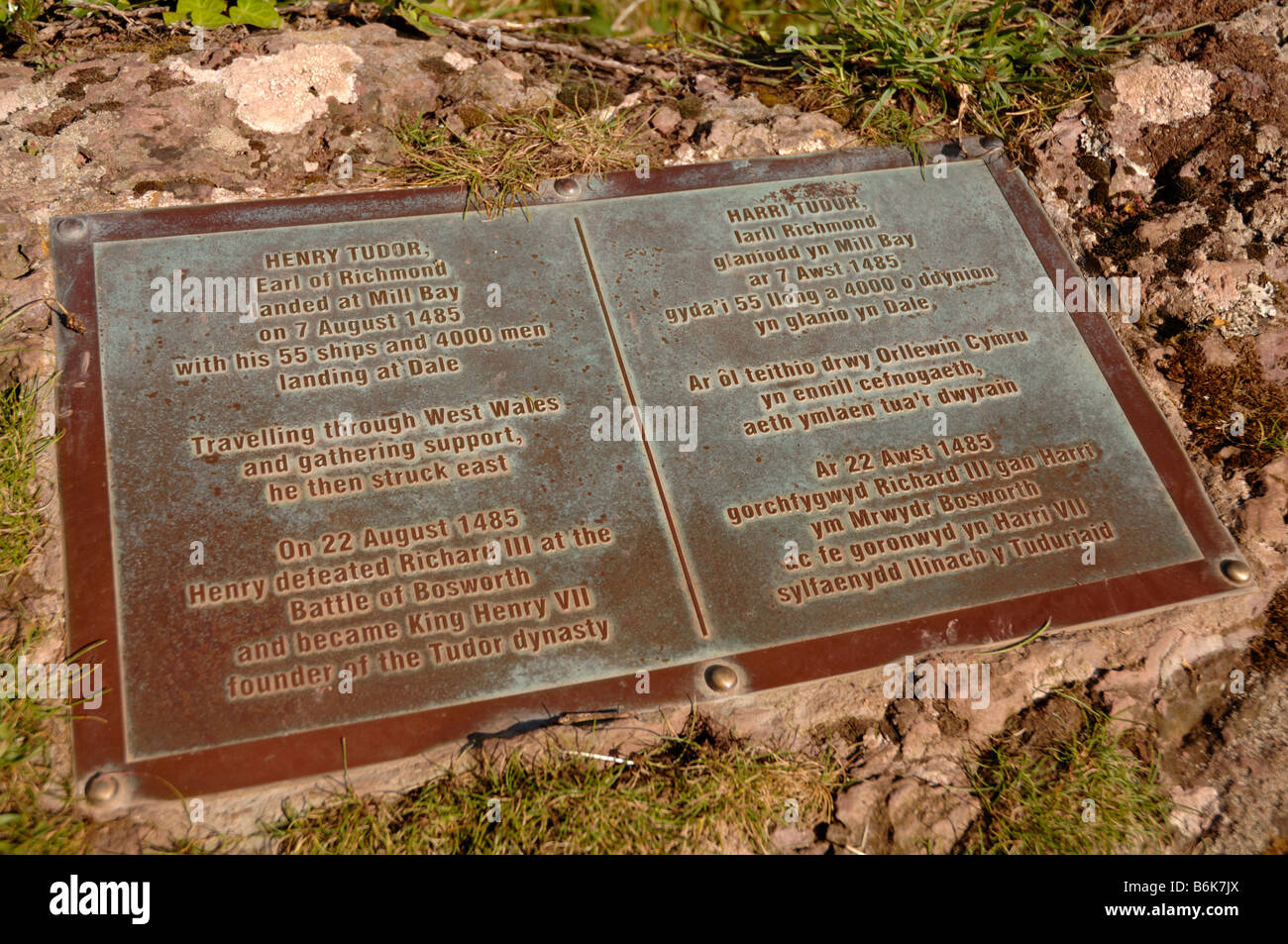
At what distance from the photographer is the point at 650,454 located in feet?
7.77

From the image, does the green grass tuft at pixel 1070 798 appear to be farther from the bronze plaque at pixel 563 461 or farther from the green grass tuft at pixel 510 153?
the green grass tuft at pixel 510 153

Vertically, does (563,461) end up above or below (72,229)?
below

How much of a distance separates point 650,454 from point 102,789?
141 cm

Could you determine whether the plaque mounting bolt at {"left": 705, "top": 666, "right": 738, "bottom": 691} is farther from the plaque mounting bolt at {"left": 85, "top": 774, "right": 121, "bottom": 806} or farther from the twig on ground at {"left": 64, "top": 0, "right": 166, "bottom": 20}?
the twig on ground at {"left": 64, "top": 0, "right": 166, "bottom": 20}

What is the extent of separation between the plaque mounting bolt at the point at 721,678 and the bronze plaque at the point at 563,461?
1cm

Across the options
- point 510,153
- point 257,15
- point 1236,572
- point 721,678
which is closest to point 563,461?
point 721,678

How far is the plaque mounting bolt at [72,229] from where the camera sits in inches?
98.9

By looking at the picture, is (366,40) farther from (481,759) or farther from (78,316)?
(481,759)

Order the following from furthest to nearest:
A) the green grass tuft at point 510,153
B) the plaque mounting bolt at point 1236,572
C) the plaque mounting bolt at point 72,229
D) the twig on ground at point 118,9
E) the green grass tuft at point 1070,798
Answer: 1. the twig on ground at point 118,9
2. the green grass tuft at point 510,153
3. the plaque mounting bolt at point 72,229
4. the plaque mounting bolt at point 1236,572
5. the green grass tuft at point 1070,798

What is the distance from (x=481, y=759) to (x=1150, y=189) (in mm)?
2776

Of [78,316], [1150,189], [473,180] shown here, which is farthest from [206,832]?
[1150,189]

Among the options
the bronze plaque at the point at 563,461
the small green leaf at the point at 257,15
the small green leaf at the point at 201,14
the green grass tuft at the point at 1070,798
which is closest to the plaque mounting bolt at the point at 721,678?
the bronze plaque at the point at 563,461

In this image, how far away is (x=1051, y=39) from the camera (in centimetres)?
328

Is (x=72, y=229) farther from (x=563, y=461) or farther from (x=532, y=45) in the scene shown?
(x=532, y=45)
